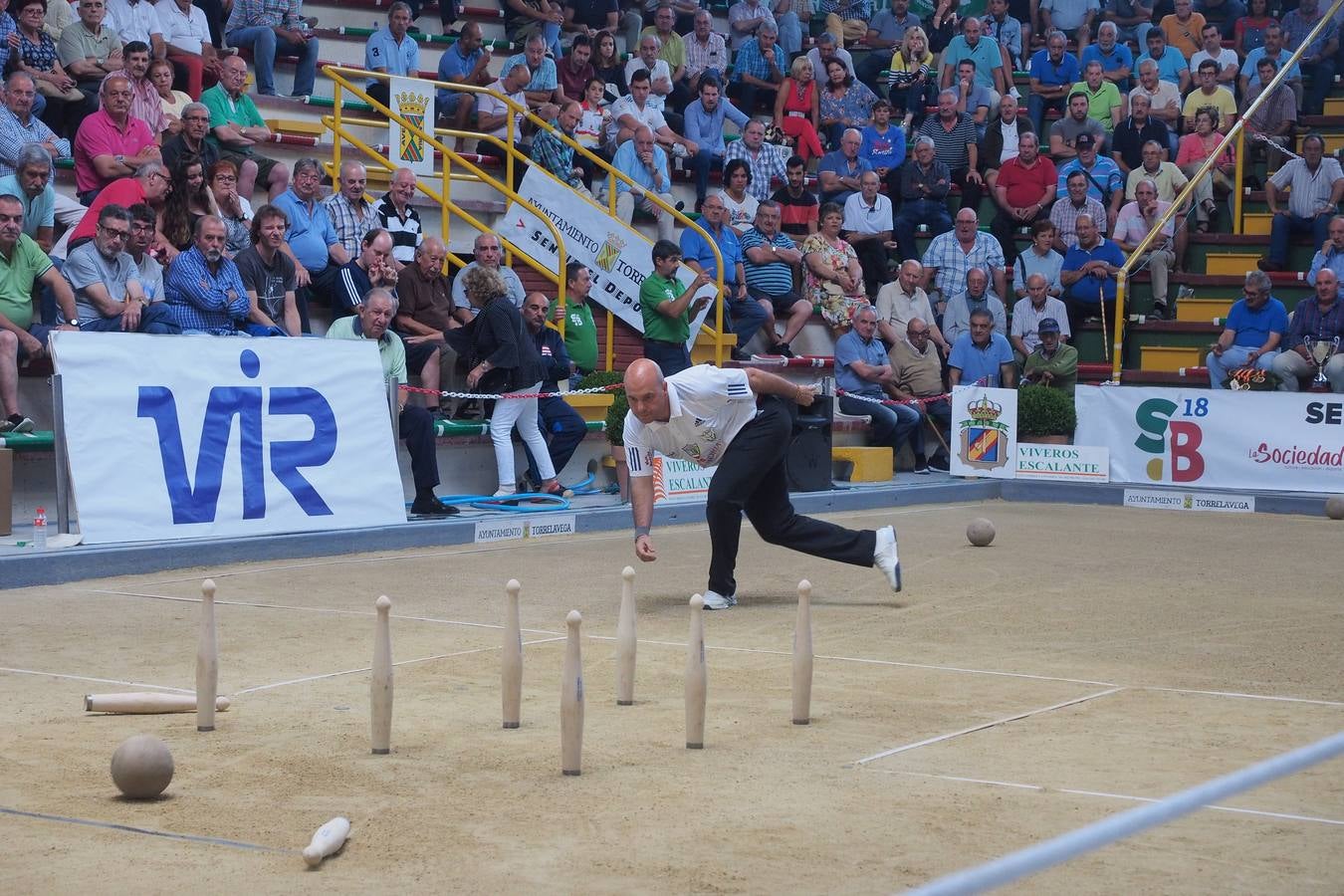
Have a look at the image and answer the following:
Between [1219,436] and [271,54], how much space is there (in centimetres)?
1179

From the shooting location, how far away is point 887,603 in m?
11.1

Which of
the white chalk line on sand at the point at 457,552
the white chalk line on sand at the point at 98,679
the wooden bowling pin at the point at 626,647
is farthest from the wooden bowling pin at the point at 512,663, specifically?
the white chalk line on sand at the point at 457,552

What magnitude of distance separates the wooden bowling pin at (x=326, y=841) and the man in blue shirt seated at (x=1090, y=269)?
1793 cm

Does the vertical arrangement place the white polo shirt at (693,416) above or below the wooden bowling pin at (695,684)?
above

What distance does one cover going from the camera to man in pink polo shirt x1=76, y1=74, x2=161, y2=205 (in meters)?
15.1

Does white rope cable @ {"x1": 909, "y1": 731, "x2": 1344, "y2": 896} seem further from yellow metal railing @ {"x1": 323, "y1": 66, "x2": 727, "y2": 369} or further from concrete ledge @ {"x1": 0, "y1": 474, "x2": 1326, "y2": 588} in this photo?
yellow metal railing @ {"x1": 323, "y1": 66, "x2": 727, "y2": 369}

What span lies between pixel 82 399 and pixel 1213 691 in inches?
327

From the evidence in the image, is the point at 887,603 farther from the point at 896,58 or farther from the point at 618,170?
the point at 896,58

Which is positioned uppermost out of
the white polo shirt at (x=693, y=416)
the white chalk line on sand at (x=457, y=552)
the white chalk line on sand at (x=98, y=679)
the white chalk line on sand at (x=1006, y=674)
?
the white polo shirt at (x=693, y=416)

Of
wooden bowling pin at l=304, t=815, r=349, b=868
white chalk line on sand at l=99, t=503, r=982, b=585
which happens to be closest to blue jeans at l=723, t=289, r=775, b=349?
white chalk line on sand at l=99, t=503, r=982, b=585

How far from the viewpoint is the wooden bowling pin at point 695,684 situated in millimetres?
6648

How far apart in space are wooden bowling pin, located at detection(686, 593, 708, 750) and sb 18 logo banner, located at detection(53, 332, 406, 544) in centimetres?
690

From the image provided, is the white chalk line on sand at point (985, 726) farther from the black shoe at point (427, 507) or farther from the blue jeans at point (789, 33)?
the blue jeans at point (789, 33)

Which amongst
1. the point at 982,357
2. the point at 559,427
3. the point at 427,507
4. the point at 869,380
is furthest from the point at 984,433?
the point at 427,507
